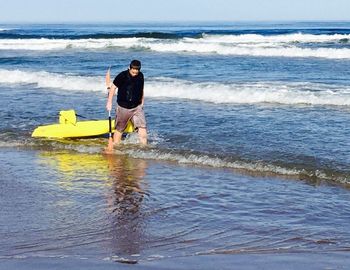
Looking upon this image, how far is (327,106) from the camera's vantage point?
518 inches

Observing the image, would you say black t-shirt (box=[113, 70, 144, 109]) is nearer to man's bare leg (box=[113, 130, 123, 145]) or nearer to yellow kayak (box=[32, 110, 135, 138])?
man's bare leg (box=[113, 130, 123, 145])

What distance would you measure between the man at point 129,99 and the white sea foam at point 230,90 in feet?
16.2

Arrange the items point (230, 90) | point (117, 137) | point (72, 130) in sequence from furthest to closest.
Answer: point (230, 90)
point (72, 130)
point (117, 137)

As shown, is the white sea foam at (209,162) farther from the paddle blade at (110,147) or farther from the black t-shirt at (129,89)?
the black t-shirt at (129,89)

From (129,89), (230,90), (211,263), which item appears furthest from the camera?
(230,90)

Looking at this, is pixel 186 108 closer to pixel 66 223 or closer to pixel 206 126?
pixel 206 126

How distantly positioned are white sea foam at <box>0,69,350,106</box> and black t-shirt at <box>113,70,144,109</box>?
5.06m

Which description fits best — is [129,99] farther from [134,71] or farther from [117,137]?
[117,137]

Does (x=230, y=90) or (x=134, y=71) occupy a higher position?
(x=134, y=71)

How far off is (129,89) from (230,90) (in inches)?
247

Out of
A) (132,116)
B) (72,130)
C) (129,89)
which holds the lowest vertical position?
(72,130)

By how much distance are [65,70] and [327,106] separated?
472 inches

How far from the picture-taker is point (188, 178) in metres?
7.62

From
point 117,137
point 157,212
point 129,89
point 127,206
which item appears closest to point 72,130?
point 117,137
